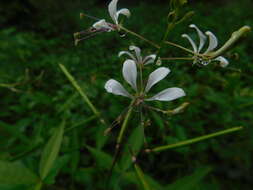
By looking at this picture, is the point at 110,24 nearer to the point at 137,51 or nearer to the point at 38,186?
the point at 137,51

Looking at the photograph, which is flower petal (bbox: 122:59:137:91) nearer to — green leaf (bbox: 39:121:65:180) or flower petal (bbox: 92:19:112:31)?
flower petal (bbox: 92:19:112:31)

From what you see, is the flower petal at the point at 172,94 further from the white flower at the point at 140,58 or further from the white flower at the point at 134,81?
the white flower at the point at 140,58

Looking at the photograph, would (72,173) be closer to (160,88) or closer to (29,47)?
(160,88)

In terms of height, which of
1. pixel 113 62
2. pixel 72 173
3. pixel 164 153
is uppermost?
pixel 113 62

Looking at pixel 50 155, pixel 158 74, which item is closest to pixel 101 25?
pixel 158 74

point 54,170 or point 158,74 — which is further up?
point 158,74

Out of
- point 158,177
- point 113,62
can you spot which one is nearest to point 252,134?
point 158,177

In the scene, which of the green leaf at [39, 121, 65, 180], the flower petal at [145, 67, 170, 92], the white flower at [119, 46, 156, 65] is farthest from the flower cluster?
the green leaf at [39, 121, 65, 180]

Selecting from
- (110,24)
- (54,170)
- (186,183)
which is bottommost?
(186,183)

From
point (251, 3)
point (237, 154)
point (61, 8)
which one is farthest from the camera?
point (251, 3)

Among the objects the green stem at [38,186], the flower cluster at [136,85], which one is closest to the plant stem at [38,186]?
the green stem at [38,186]
